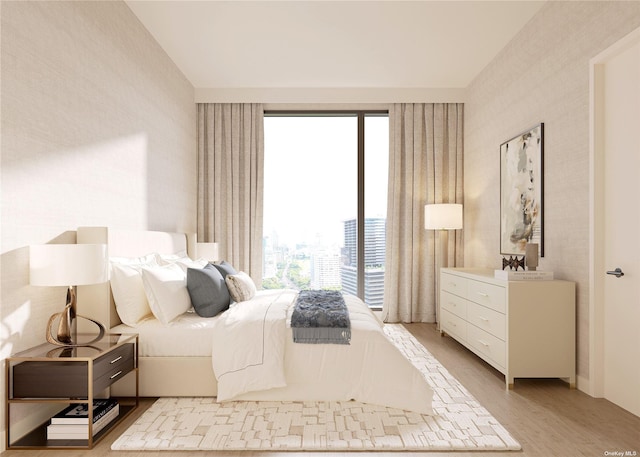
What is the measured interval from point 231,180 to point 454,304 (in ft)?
9.92

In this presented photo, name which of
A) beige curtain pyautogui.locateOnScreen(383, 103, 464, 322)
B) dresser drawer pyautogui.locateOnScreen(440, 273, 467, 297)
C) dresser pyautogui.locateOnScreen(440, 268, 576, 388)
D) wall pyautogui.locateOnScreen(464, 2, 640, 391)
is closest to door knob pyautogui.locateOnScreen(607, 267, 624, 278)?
wall pyautogui.locateOnScreen(464, 2, 640, 391)

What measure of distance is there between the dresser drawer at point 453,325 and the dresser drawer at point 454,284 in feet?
0.79

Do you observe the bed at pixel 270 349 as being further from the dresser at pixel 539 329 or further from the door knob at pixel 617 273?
the door knob at pixel 617 273

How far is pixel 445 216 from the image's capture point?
4758 millimetres

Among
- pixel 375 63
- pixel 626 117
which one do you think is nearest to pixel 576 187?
pixel 626 117

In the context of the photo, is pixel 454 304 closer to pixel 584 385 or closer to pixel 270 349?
pixel 584 385

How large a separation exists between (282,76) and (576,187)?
128 inches

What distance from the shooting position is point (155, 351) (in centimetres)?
274

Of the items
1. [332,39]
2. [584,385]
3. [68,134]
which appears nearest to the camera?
[68,134]

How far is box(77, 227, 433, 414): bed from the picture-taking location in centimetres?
259

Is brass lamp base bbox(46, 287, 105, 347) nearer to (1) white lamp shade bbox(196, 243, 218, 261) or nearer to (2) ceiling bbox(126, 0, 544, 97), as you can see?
(1) white lamp shade bbox(196, 243, 218, 261)

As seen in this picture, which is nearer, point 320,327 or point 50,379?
point 50,379

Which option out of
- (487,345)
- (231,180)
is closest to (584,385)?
(487,345)

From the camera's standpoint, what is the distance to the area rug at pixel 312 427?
84.0 inches
